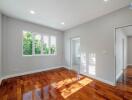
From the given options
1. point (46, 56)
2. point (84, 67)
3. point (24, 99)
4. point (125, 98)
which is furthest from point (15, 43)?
point (125, 98)

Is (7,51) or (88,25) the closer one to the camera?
(7,51)

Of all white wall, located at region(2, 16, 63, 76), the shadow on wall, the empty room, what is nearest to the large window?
the empty room

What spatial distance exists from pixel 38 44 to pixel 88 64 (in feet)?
10.5

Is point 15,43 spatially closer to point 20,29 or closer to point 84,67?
point 20,29

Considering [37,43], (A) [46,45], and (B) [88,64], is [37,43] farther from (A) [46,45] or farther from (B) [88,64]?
(B) [88,64]

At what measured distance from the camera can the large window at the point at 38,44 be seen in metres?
4.33

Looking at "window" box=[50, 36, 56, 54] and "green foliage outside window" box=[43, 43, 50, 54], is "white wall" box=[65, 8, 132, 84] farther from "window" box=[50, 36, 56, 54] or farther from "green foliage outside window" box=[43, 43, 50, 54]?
"green foliage outside window" box=[43, 43, 50, 54]

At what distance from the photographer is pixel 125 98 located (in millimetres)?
2215


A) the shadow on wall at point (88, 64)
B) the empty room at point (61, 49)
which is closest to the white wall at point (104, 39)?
the empty room at point (61, 49)

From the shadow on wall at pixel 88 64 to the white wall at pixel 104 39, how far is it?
0.51 ft

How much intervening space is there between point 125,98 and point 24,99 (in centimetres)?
285

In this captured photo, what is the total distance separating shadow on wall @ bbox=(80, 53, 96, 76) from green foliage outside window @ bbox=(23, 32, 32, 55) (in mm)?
3082

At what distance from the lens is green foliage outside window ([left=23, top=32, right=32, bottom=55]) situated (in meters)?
4.26

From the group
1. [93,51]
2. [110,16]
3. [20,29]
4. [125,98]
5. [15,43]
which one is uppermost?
[110,16]
